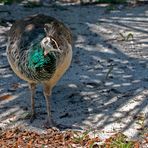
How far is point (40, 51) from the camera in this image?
4.82 meters

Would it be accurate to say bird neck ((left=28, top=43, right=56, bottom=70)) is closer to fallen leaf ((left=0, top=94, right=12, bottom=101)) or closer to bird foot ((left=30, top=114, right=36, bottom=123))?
bird foot ((left=30, top=114, right=36, bottom=123))

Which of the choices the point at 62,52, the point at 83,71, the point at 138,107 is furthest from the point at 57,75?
the point at 83,71

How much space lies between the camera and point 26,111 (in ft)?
18.8

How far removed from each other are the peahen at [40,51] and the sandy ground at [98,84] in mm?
345

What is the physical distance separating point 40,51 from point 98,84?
1659 mm

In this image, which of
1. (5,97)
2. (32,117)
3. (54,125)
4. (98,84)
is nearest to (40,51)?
(54,125)

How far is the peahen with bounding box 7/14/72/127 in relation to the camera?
4.80 meters

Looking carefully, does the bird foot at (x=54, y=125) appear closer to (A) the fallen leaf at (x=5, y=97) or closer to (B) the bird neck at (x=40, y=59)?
(B) the bird neck at (x=40, y=59)

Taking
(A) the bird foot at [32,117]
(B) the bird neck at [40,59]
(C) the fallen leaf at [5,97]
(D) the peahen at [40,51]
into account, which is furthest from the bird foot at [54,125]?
(C) the fallen leaf at [5,97]

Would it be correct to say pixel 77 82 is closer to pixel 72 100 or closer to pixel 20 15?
pixel 72 100

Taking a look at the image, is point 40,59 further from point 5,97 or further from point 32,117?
point 5,97

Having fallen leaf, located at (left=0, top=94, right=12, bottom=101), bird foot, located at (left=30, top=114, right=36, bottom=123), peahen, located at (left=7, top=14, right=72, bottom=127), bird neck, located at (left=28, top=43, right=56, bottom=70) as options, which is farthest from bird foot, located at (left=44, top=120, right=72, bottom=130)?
fallen leaf, located at (left=0, top=94, right=12, bottom=101)

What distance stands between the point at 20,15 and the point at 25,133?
4167 millimetres

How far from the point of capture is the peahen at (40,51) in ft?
15.7
